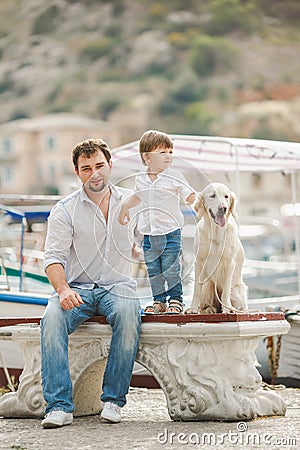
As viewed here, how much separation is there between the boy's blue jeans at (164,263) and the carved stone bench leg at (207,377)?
45cm

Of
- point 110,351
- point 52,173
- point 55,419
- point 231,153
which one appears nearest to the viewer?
point 55,419

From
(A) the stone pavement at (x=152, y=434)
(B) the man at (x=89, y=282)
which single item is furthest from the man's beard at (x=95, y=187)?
(A) the stone pavement at (x=152, y=434)

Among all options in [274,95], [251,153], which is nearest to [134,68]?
[274,95]

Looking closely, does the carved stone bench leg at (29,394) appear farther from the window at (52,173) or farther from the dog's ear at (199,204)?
the window at (52,173)

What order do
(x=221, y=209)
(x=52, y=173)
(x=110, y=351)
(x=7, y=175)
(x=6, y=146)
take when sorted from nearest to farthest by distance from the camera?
(x=110, y=351), (x=221, y=209), (x=7, y=175), (x=52, y=173), (x=6, y=146)

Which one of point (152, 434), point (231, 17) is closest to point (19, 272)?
point (152, 434)

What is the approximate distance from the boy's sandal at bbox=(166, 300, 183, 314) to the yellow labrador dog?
5 cm

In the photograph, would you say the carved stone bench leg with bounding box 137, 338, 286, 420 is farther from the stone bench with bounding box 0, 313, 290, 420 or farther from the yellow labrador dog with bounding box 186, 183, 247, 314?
the yellow labrador dog with bounding box 186, 183, 247, 314

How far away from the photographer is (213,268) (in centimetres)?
565

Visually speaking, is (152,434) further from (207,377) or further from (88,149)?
(88,149)

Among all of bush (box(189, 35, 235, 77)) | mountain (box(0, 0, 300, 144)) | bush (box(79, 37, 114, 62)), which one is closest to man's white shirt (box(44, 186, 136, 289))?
mountain (box(0, 0, 300, 144))

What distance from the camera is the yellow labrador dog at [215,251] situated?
5586 mm

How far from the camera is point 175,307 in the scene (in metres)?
5.74

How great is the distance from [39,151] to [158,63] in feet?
95.8
